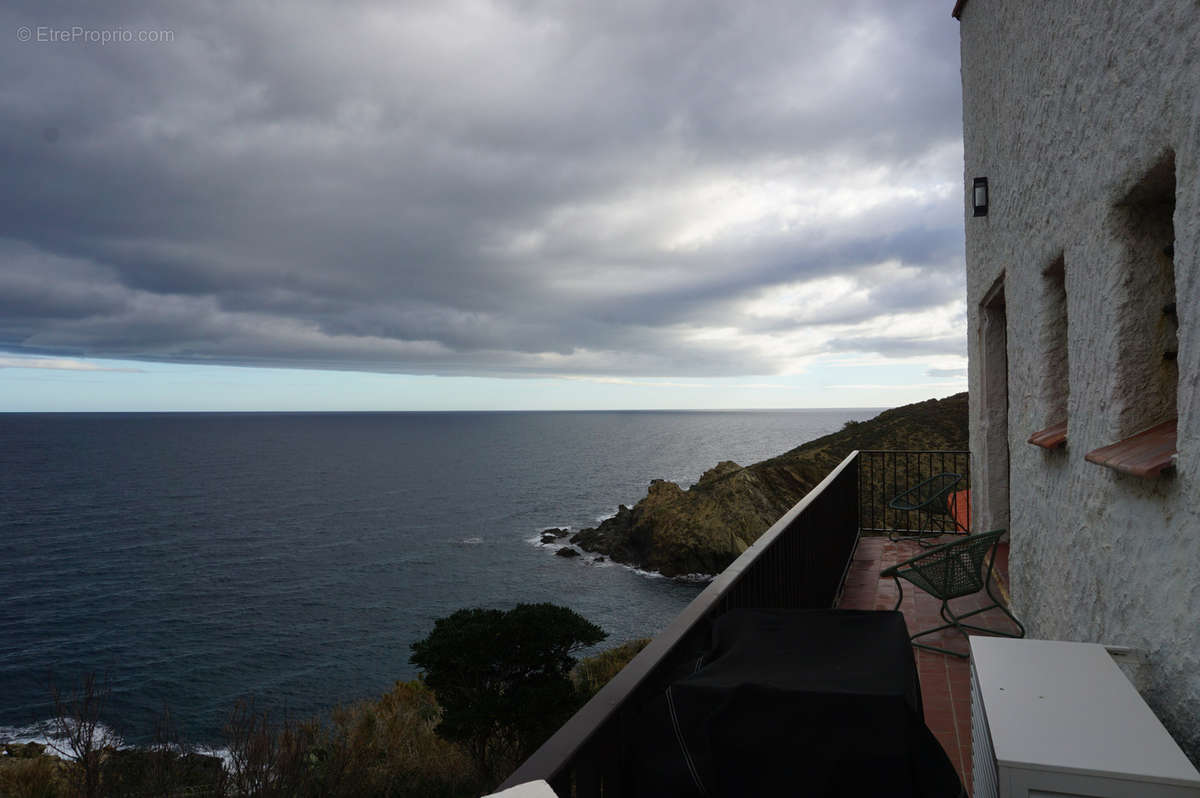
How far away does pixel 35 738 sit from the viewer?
20.0 m

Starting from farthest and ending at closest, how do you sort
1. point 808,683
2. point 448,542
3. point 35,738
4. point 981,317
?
point 448,542, point 35,738, point 981,317, point 808,683

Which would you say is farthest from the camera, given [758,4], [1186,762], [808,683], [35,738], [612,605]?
[612,605]

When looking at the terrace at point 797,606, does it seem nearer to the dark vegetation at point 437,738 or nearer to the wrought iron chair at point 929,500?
the wrought iron chair at point 929,500

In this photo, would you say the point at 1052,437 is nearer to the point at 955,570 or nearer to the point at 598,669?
the point at 955,570

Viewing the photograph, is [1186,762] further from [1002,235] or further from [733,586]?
[1002,235]

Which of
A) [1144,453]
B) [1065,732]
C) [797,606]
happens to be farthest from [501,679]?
[1065,732]

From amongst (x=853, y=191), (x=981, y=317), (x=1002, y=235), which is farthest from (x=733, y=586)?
(x=853, y=191)

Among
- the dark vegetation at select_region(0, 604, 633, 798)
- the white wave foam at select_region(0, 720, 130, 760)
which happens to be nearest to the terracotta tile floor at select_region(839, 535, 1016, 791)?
the dark vegetation at select_region(0, 604, 633, 798)

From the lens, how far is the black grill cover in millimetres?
1365

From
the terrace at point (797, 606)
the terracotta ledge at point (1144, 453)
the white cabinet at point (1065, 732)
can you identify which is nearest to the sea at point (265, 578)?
the terrace at point (797, 606)

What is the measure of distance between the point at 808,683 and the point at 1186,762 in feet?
2.21

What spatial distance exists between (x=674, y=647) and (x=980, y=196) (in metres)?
4.72

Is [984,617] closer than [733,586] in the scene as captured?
No

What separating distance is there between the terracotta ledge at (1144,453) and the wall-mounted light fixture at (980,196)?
331cm
